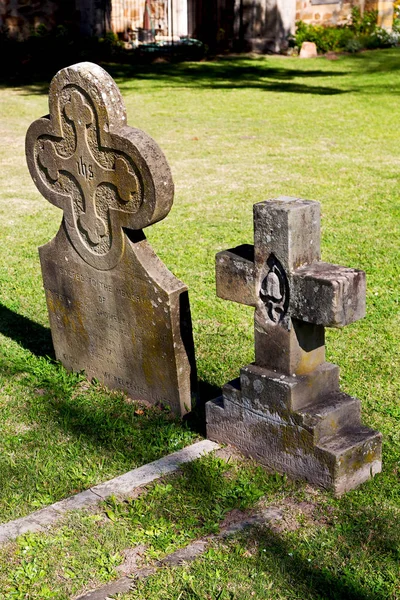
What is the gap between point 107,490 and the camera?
13.8 ft

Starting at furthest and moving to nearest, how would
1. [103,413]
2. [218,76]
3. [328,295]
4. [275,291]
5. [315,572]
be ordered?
[218,76], [103,413], [275,291], [328,295], [315,572]

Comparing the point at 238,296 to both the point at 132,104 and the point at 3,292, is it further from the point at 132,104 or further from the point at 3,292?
the point at 132,104

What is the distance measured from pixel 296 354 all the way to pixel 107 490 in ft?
3.80

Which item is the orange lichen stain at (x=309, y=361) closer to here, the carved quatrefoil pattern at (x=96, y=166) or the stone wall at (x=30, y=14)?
the carved quatrefoil pattern at (x=96, y=166)

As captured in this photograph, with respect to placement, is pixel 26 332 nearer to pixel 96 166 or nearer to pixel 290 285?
pixel 96 166

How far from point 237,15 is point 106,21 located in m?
3.68

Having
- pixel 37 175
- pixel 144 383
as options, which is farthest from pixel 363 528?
pixel 37 175

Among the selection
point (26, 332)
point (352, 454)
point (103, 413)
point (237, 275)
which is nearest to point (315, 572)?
point (352, 454)

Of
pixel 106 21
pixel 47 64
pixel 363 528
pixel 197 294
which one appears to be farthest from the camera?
A: pixel 106 21

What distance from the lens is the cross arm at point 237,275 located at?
4.22 m

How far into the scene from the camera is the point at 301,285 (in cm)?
394

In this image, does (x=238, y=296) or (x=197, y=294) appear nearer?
(x=238, y=296)

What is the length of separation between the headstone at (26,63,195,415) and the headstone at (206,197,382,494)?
0.47 meters

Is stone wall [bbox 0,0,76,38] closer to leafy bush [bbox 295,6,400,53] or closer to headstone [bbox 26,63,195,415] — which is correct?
leafy bush [bbox 295,6,400,53]
